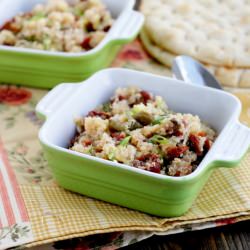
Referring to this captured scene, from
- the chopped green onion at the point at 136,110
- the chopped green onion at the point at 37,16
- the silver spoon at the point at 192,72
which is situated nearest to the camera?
the chopped green onion at the point at 136,110

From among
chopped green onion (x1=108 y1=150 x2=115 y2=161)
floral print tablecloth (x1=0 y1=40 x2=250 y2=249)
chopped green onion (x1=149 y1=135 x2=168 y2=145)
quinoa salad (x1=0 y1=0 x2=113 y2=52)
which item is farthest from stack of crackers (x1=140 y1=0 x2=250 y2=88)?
chopped green onion (x1=108 y1=150 x2=115 y2=161)

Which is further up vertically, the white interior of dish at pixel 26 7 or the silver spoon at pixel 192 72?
the white interior of dish at pixel 26 7

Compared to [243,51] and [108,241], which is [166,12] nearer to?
[243,51]

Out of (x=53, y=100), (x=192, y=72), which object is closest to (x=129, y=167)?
(x=53, y=100)

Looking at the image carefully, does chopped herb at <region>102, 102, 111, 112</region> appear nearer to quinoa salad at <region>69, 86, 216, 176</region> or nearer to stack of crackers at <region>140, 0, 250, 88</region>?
quinoa salad at <region>69, 86, 216, 176</region>

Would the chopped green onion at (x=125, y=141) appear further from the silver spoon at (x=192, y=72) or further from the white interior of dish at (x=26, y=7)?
the white interior of dish at (x=26, y=7)

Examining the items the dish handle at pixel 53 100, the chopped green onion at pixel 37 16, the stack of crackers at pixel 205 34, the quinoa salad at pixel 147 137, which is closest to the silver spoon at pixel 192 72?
the stack of crackers at pixel 205 34

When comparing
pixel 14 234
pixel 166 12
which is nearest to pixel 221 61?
pixel 166 12
